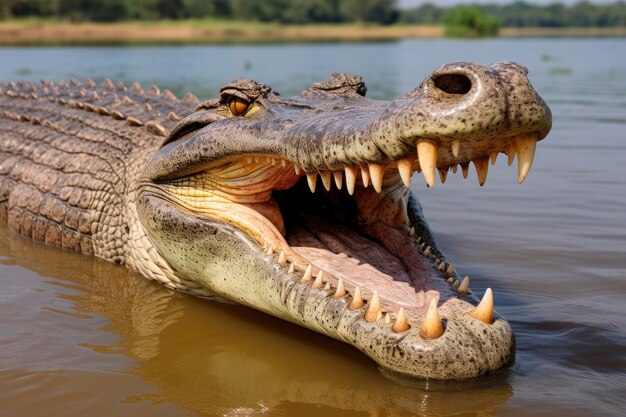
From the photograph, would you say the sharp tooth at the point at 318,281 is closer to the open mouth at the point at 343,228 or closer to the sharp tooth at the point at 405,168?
the open mouth at the point at 343,228

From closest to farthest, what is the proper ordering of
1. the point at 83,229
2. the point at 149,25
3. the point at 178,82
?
the point at 83,229, the point at 178,82, the point at 149,25

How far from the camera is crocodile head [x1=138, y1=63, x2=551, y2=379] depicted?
229 cm

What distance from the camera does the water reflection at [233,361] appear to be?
8.46 feet

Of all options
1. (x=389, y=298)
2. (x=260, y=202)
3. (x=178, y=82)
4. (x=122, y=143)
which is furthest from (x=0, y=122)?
(x=178, y=82)

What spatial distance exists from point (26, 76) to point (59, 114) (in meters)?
11.2

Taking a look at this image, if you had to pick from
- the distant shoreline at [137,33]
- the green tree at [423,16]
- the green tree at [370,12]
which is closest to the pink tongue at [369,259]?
the distant shoreline at [137,33]

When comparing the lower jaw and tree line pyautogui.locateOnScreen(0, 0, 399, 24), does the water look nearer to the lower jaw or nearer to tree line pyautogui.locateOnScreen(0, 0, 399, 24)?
the lower jaw

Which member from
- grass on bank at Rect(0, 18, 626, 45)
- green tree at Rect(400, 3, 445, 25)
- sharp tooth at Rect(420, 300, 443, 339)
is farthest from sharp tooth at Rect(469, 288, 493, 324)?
green tree at Rect(400, 3, 445, 25)

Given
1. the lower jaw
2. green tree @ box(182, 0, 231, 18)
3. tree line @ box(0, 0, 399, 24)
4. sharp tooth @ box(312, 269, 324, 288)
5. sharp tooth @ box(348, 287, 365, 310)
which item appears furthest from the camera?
green tree @ box(182, 0, 231, 18)

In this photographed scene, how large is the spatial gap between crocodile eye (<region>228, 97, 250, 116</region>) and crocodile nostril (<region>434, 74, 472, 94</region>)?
1.32 meters

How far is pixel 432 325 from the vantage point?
257 centimetres

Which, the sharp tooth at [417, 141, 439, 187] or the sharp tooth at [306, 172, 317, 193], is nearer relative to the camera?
the sharp tooth at [417, 141, 439, 187]

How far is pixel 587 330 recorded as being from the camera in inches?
127

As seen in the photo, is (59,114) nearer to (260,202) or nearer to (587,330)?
(260,202)
